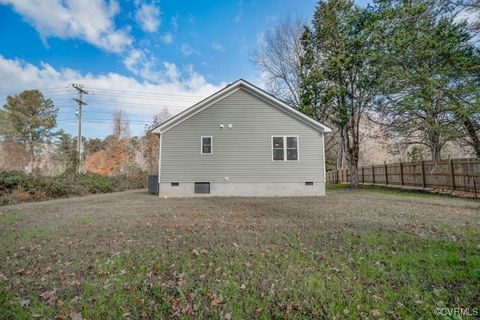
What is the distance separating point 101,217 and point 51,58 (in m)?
17.2

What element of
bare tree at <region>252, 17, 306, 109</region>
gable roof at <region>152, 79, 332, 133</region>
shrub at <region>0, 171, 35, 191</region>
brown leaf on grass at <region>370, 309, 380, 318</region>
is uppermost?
bare tree at <region>252, 17, 306, 109</region>

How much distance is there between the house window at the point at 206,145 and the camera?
13.0m

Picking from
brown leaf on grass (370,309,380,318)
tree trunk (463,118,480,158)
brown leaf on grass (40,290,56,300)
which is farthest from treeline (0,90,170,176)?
tree trunk (463,118,480,158)

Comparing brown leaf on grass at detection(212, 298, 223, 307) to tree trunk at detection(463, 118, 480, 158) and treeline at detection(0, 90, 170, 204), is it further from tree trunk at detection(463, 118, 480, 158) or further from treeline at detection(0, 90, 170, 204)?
tree trunk at detection(463, 118, 480, 158)

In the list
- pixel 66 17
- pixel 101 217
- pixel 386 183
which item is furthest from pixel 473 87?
pixel 66 17

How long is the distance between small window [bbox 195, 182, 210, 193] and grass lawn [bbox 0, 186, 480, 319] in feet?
21.6

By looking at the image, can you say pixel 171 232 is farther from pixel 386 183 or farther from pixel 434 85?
pixel 386 183

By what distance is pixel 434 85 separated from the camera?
13.0 metres

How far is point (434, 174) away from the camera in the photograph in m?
13.6

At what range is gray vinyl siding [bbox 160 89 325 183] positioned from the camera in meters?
12.9

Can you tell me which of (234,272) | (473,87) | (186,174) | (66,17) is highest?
(66,17)

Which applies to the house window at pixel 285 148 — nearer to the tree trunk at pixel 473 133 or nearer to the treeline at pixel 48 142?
the tree trunk at pixel 473 133

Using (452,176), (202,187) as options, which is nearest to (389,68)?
(452,176)

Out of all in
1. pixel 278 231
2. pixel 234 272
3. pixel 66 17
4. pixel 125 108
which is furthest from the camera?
pixel 125 108
